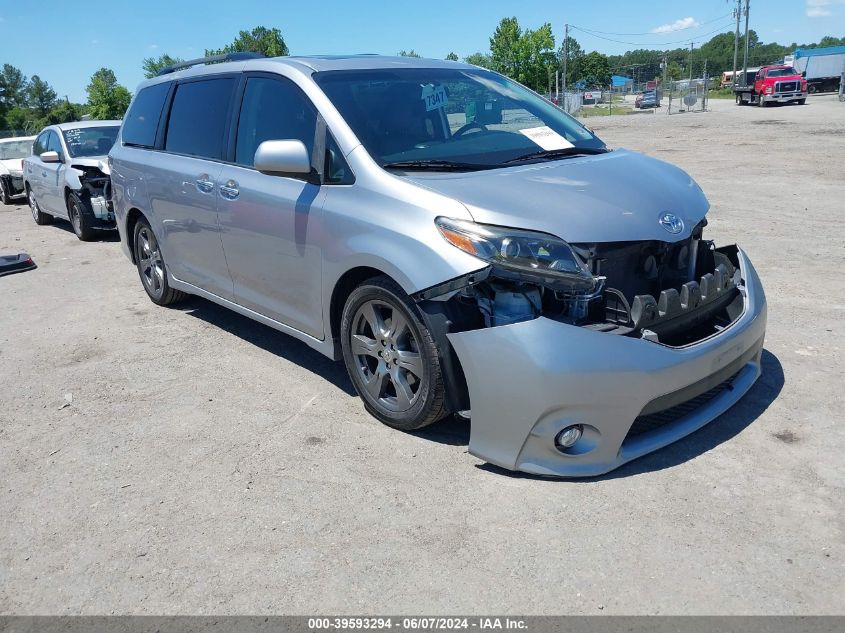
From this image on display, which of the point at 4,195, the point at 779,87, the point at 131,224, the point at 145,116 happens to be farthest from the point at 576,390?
the point at 779,87

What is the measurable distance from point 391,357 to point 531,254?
957 mm

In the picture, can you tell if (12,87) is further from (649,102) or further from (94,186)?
(94,186)

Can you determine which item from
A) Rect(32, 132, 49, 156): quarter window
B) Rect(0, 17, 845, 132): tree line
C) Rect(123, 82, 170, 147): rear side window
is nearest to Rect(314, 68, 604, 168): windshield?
Rect(123, 82, 170, 147): rear side window

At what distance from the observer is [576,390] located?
3074mm

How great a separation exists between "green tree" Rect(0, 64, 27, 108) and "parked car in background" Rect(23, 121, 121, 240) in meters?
102

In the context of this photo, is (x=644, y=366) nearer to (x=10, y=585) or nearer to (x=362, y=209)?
(x=362, y=209)

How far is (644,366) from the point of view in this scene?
3125mm

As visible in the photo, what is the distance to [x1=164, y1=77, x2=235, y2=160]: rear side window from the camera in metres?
4.98

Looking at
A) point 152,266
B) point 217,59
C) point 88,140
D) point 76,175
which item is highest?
point 217,59

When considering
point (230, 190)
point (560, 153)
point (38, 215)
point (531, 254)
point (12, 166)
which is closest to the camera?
point (531, 254)

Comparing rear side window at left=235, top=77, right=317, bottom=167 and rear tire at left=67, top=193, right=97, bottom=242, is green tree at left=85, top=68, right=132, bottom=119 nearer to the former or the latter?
rear tire at left=67, top=193, right=97, bottom=242

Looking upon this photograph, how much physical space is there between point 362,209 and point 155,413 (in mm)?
1828

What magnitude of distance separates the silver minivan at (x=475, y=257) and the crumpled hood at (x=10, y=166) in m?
13.2

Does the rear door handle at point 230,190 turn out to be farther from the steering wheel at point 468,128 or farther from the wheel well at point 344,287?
the steering wheel at point 468,128
